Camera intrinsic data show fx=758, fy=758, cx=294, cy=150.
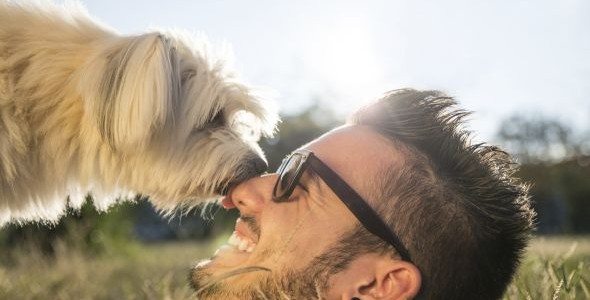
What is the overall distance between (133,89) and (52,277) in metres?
2.72

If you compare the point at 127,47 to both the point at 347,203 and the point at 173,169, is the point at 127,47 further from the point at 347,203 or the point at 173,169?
the point at 347,203

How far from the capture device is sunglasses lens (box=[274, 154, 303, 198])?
3746 mm

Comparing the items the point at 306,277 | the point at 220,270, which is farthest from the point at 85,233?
the point at 306,277

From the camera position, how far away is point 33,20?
15.5ft

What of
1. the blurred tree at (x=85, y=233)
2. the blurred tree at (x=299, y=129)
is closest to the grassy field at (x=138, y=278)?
the blurred tree at (x=85, y=233)

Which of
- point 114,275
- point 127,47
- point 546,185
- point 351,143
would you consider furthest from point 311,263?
point 546,185

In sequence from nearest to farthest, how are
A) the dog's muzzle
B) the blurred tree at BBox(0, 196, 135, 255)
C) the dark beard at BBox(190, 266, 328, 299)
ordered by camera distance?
the dark beard at BBox(190, 266, 328, 299) → the dog's muzzle → the blurred tree at BBox(0, 196, 135, 255)

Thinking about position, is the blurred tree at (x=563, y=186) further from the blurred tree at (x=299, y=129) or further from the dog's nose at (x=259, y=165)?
the dog's nose at (x=259, y=165)

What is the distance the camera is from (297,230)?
11.9 feet

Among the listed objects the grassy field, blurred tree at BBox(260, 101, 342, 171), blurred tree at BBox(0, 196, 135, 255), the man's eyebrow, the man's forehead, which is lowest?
blurred tree at BBox(260, 101, 342, 171)

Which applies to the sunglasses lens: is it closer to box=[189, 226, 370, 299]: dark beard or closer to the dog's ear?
box=[189, 226, 370, 299]: dark beard

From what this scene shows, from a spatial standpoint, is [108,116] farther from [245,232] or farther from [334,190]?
[334,190]

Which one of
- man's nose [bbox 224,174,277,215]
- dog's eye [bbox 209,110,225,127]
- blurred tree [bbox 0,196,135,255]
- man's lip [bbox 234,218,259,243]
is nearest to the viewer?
man's lip [bbox 234,218,259,243]

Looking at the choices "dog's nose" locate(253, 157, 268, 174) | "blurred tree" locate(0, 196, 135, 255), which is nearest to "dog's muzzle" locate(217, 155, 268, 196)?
"dog's nose" locate(253, 157, 268, 174)
